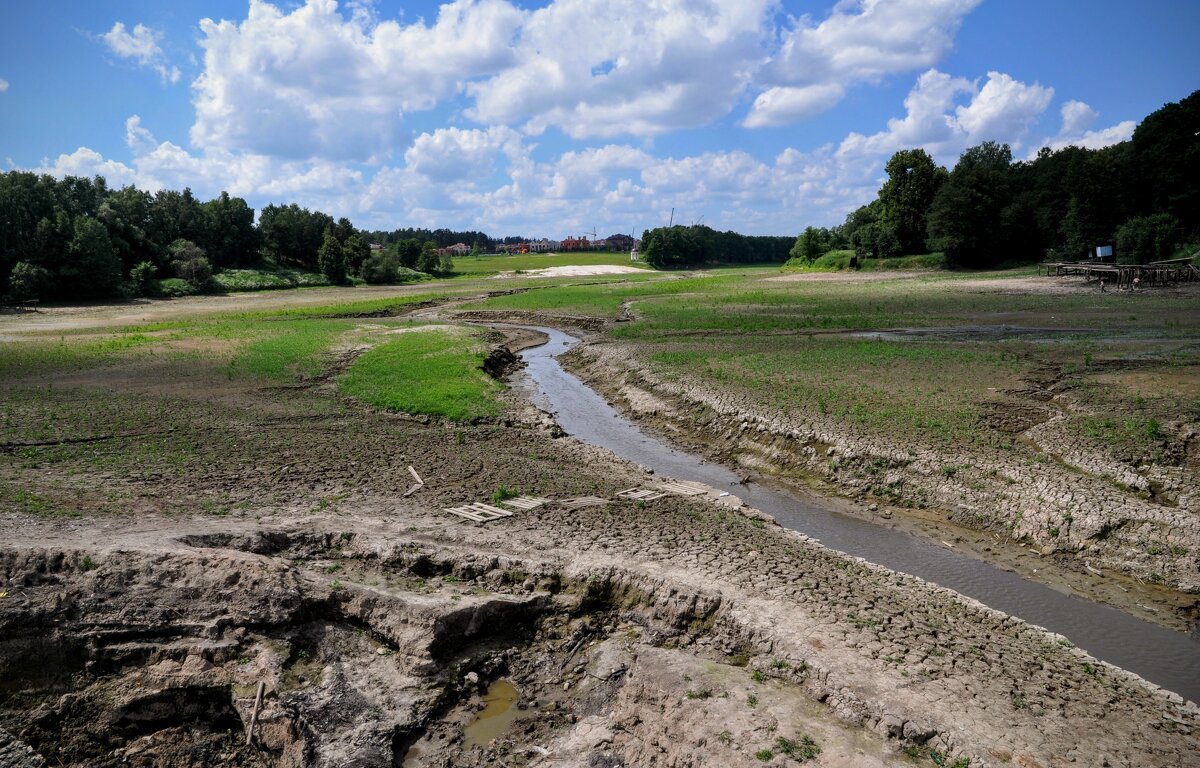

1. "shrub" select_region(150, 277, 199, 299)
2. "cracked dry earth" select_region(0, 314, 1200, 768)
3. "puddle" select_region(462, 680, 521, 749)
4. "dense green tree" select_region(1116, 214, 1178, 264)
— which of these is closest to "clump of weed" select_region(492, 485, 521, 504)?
"cracked dry earth" select_region(0, 314, 1200, 768)

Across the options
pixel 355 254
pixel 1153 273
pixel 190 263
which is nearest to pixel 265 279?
pixel 190 263

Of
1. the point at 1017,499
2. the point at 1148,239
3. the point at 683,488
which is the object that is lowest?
the point at 683,488

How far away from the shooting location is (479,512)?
13.7 m

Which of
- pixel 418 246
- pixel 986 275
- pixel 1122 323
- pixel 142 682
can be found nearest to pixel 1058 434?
pixel 142 682

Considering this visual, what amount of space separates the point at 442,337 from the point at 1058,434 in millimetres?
30526

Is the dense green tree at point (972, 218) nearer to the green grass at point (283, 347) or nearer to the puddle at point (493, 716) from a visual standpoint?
the green grass at point (283, 347)

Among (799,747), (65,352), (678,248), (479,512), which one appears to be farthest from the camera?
(678,248)

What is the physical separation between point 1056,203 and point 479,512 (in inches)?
3348

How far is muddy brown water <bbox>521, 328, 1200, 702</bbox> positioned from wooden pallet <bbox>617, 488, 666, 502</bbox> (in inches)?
96.7

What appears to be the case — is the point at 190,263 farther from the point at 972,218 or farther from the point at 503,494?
the point at 972,218

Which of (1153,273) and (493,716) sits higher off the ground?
(1153,273)

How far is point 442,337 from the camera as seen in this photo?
39.7 m

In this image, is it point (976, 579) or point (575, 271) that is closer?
point (976, 579)

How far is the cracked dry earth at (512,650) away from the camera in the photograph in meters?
7.60
